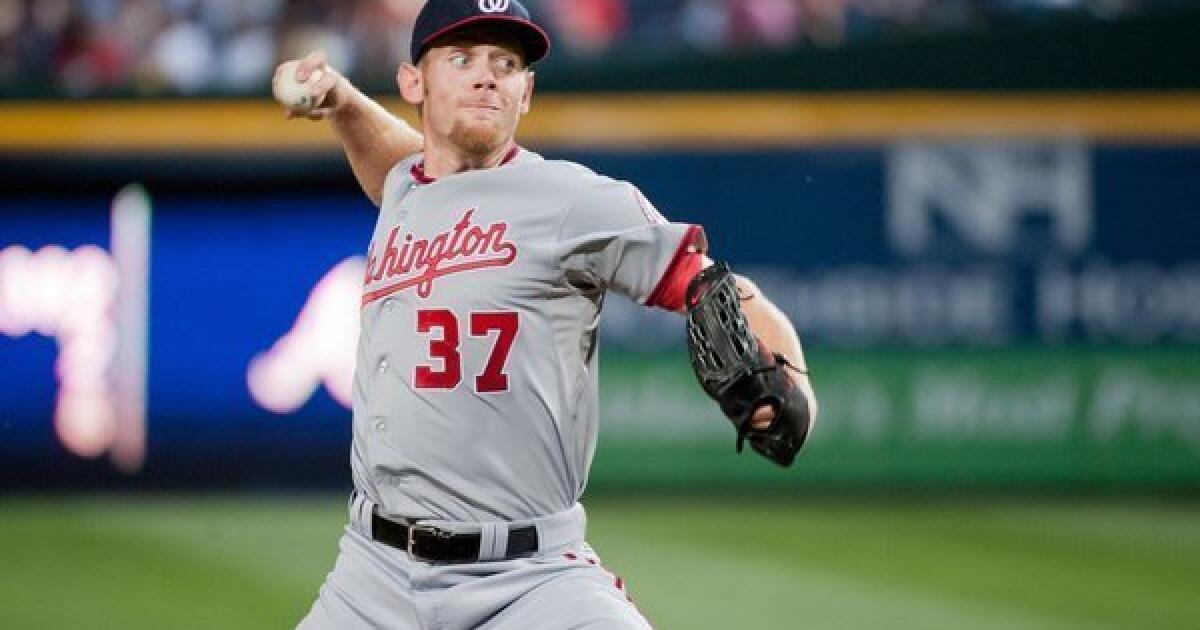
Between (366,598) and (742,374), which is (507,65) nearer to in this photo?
(742,374)

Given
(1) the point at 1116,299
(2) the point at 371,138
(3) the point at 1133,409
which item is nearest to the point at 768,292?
(1) the point at 1116,299

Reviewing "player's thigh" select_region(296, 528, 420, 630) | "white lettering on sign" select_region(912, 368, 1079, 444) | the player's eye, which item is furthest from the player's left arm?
"white lettering on sign" select_region(912, 368, 1079, 444)

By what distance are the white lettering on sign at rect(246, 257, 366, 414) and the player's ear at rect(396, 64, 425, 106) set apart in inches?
233

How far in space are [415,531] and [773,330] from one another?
0.88 meters

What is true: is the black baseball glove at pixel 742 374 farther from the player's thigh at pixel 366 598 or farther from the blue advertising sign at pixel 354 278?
the blue advertising sign at pixel 354 278

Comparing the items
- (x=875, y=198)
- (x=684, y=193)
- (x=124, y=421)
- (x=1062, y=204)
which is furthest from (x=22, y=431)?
(x=1062, y=204)

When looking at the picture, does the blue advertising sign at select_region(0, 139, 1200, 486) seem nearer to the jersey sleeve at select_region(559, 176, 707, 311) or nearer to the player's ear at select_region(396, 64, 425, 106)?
the player's ear at select_region(396, 64, 425, 106)

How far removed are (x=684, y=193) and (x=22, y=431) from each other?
3.73 m

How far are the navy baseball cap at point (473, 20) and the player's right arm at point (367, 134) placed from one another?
0.43 metres

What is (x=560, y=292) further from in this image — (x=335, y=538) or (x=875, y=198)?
(x=875, y=198)

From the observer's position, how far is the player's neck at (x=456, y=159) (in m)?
4.13

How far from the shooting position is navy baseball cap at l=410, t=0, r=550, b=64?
402 cm

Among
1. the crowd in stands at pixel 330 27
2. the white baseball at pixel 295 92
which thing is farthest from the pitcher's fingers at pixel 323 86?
the crowd in stands at pixel 330 27

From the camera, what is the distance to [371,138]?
4.65 metres
